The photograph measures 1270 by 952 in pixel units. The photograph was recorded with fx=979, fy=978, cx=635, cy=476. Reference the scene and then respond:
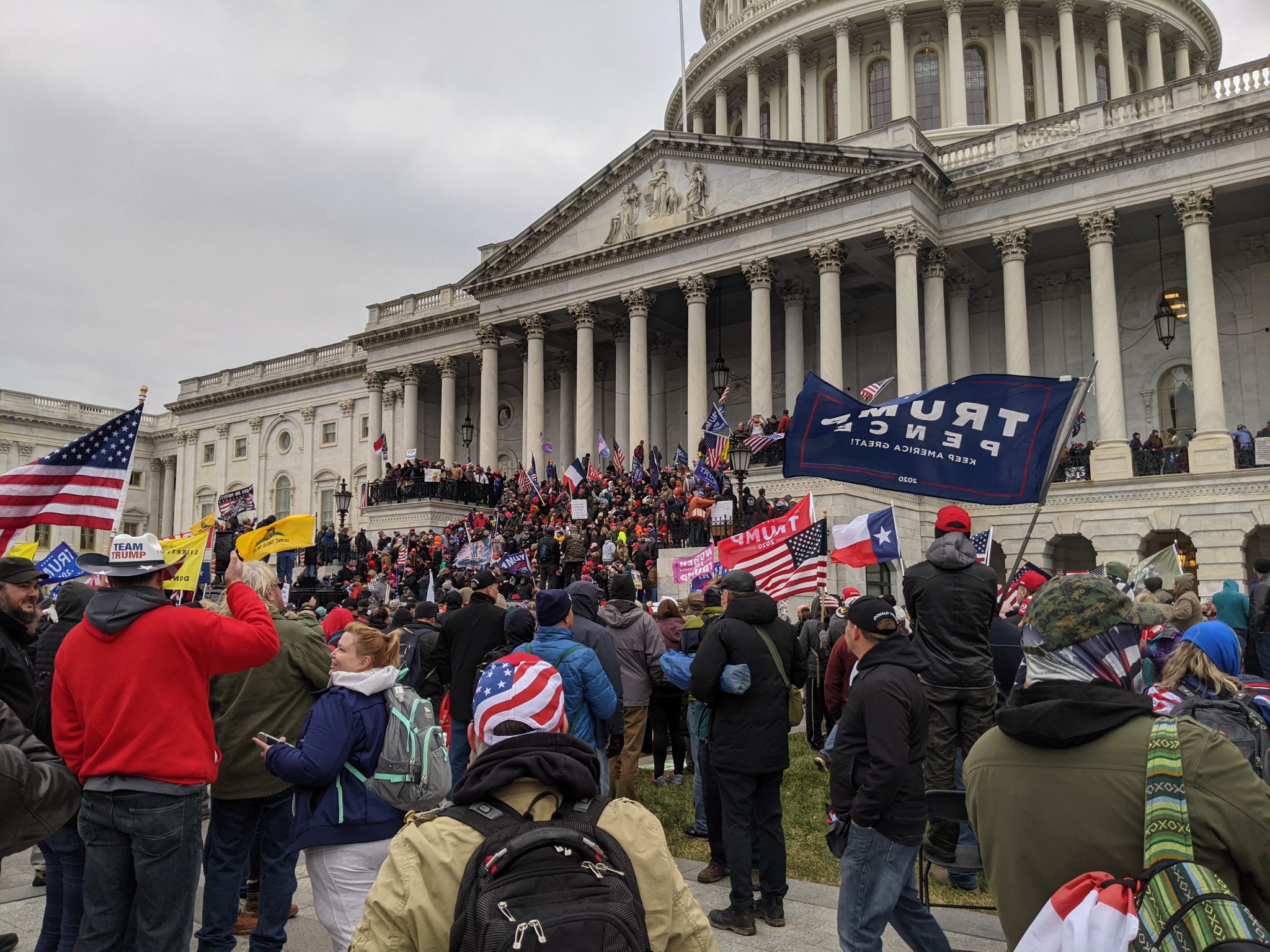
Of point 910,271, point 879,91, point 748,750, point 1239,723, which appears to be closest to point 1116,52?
point 879,91

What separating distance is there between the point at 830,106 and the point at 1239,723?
47.5 metres

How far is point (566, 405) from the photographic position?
4138cm

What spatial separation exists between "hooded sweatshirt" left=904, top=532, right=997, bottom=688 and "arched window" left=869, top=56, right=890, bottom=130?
139 ft

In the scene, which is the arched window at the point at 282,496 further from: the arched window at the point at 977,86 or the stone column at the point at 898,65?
the arched window at the point at 977,86

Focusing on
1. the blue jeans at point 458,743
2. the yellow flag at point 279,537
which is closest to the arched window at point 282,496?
the yellow flag at point 279,537

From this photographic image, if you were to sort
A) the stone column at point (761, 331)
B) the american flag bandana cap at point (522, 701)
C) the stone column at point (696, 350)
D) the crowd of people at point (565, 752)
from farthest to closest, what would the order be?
the stone column at point (696, 350) < the stone column at point (761, 331) < the american flag bandana cap at point (522, 701) < the crowd of people at point (565, 752)

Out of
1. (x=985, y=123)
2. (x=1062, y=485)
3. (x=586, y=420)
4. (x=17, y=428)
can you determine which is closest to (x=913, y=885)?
(x=1062, y=485)

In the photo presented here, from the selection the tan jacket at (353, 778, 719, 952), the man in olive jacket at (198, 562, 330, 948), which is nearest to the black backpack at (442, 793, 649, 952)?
the tan jacket at (353, 778, 719, 952)

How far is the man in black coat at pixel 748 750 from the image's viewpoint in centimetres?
636

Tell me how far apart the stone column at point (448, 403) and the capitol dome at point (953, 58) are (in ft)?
56.4

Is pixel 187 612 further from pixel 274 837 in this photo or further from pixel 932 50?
pixel 932 50

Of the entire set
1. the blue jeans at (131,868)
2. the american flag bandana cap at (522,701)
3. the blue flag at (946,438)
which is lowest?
the blue jeans at (131,868)

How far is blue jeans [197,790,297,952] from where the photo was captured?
5.36 metres

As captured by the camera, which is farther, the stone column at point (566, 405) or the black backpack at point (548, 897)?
the stone column at point (566, 405)
